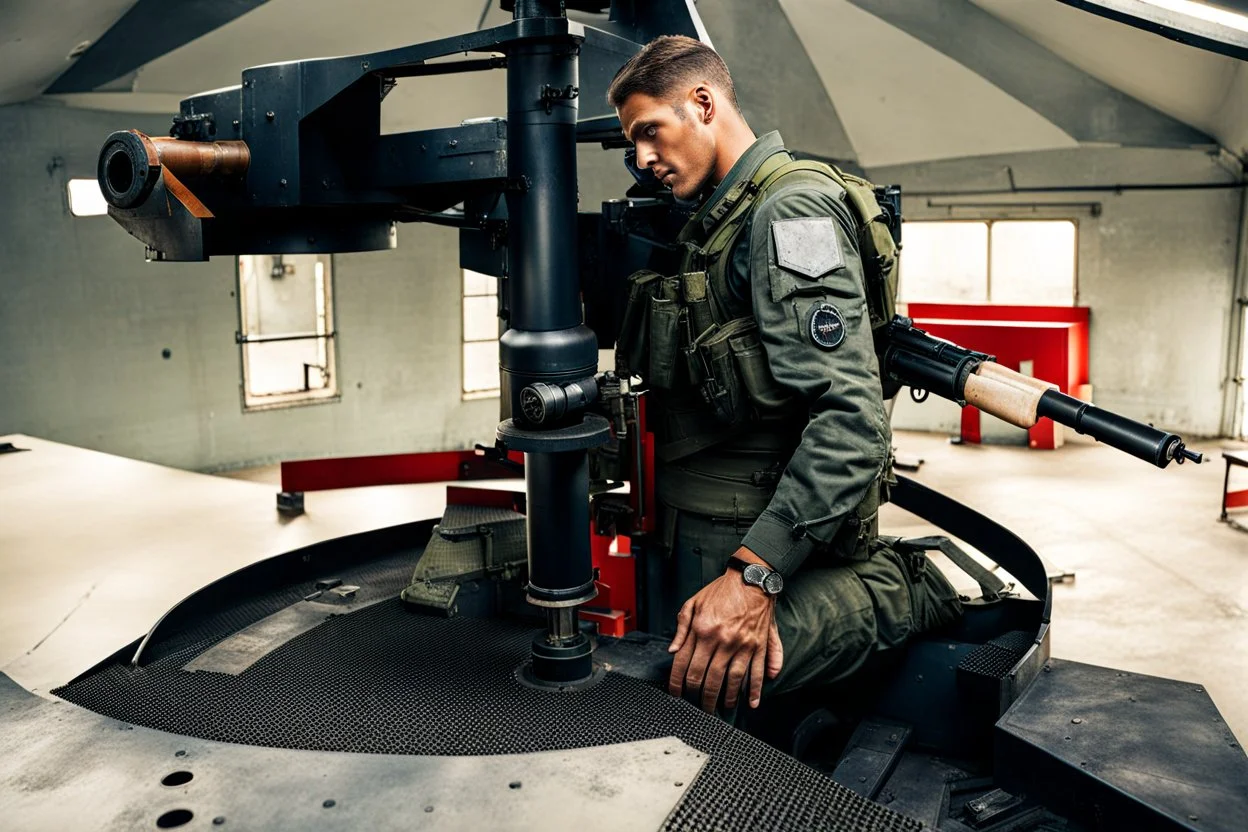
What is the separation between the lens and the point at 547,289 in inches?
92.6

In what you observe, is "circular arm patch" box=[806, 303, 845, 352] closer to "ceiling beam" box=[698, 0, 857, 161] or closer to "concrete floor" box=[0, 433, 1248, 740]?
"concrete floor" box=[0, 433, 1248, 740]

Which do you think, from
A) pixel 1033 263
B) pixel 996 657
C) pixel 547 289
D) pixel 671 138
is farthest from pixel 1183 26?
pixel 1033 263

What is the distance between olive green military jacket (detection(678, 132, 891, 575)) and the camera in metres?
2.38

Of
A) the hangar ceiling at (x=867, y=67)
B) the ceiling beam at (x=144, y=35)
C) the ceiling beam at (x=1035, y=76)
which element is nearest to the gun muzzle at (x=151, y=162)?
the ceiling beam at (x=144, y=35)

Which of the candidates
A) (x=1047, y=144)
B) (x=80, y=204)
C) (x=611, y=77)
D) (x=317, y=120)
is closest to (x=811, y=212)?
(x=611, y=77)

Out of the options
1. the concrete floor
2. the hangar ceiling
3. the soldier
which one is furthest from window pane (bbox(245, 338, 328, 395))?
the soldier

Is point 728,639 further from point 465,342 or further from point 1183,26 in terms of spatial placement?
point 465,342

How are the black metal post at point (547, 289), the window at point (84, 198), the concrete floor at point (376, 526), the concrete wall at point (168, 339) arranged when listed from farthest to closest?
the window at point (84, 198)
the concrete wall at point (168, 339)
the concrete floor at point (376, 526)
the black metal post at point (547, 289)

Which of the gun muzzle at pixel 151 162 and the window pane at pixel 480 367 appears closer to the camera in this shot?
the gun muzzle at pixel 151 162

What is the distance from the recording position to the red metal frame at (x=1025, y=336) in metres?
9.59

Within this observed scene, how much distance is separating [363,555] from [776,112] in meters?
6.57

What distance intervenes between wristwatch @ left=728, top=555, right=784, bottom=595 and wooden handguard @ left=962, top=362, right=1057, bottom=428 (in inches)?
28.9

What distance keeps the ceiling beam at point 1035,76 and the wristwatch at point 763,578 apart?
726 cm

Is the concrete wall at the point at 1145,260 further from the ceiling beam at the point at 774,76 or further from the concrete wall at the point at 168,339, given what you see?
the concrete wall at the point at 168,339
